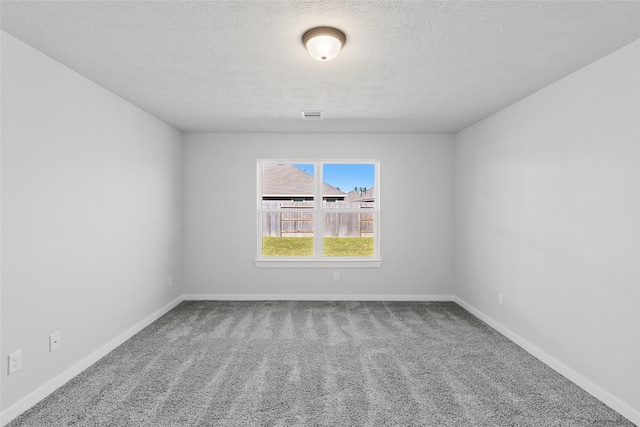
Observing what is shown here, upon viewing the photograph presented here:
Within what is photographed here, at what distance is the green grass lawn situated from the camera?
4.82 m

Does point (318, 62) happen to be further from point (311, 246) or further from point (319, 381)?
point (311, 246)

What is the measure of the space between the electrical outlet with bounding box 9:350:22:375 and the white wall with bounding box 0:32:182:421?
1.4 inches

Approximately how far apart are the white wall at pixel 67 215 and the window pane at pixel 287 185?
4.98 feet

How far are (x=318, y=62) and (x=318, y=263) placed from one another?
2.93m

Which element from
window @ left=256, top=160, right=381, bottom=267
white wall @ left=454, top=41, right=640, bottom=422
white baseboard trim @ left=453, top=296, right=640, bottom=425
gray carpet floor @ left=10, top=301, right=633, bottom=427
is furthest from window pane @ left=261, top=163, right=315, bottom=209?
white baseboard trim @ left=453, top=296, right=640, bottom=425

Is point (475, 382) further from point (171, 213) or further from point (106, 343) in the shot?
point (171, 213)

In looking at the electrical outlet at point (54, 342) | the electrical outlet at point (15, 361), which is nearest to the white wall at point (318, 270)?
the electrical outlet at point (54, 342)

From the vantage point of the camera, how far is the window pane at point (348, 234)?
15.9 ft

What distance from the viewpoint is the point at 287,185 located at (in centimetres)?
482

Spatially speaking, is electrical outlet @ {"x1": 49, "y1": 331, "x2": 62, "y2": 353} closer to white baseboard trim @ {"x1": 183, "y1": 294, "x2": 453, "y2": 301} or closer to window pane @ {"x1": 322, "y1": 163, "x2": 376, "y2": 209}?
white baseboard trim @ {"x1": 183, "y1": 294, "x2": 453, "y2": 301}

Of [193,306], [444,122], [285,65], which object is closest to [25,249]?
[285,65]

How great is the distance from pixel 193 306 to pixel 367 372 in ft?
8.73

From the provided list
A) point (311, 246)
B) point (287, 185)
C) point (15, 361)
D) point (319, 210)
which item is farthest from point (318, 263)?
point (15, 361)

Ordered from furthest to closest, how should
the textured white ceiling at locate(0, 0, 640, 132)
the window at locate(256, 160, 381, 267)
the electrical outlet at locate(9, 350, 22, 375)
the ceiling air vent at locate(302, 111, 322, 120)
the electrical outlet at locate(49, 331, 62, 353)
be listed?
the window at locate(256, 160, 381, 267)
the ceiling air vent at locate(302, 111, 322, 120)
the electrical outlet at locate(49, 331, 62, 353)
the electrical outlet at locate(9, 350, 22, 375)
the textured white ceiling at locate(0, 0, 640, 132)
